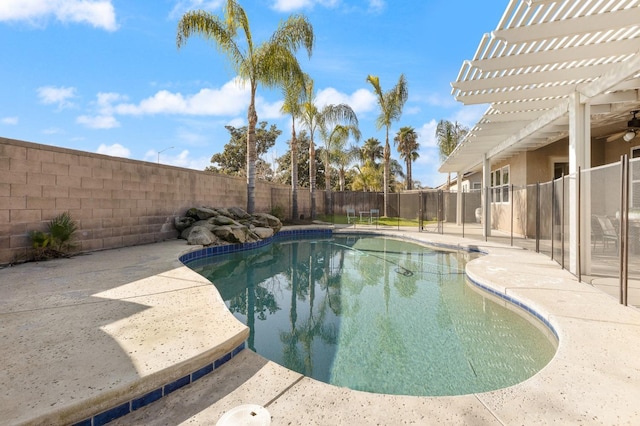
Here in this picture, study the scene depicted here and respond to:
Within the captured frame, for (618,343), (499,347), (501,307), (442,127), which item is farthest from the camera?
(442,127)

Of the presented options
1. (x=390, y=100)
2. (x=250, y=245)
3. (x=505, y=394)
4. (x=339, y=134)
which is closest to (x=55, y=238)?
(x=250, y=245)

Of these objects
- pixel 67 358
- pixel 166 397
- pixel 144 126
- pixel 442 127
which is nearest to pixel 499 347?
pixel 166 397

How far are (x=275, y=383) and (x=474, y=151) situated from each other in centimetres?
1024

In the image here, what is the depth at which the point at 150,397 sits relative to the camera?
1889mm

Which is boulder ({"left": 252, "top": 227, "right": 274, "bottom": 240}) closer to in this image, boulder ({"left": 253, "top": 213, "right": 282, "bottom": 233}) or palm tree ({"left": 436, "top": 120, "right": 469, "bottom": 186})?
boulder ({"left": 253, "top": 213, "right": 282, "bottom": 233})

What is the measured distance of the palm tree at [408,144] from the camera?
26.5 metres

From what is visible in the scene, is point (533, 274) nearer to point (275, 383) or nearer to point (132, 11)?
point (275, 383)

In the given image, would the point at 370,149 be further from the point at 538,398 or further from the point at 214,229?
the point at 538,398

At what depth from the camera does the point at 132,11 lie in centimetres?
774

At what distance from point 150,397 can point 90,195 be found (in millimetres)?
6313

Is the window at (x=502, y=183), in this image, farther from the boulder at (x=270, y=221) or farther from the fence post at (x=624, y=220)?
the fence post at (x=624, y=220)

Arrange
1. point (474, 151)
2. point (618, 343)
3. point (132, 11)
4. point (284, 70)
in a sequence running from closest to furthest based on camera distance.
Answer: point (618, 343) → point (132, 11) → point (474, 151) → point (284, 70)

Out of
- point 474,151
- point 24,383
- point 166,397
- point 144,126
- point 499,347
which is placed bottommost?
point 499,347

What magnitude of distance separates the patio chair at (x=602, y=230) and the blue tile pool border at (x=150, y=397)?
18.3 feet
